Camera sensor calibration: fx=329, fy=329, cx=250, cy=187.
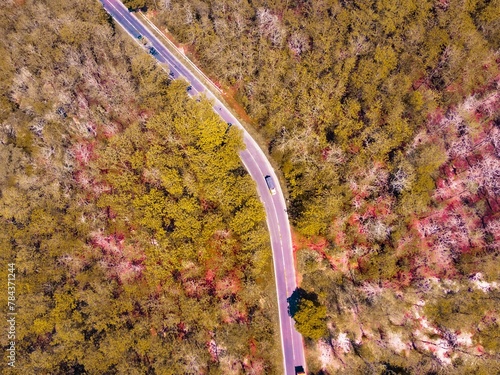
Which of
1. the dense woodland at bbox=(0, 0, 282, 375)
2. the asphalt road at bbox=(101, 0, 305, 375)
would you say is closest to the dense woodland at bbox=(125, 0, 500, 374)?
the asphalt road at bbox=(101, 0, 305, 375)

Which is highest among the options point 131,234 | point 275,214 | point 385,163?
point 385,163

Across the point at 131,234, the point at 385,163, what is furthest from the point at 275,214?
Result: the point at 131,234

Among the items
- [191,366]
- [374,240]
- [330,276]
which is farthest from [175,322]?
[374,240]

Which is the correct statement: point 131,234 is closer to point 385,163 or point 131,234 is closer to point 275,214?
point 275,214

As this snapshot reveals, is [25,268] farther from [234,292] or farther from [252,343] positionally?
[252,343]

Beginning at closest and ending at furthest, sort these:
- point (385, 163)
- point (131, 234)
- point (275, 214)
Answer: point (131, 234)
point (385, 163)
point (275, 214)

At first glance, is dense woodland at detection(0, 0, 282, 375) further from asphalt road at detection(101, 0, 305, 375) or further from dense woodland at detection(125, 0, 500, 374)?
dense woodland at detection(125, 0, 500, 374)
